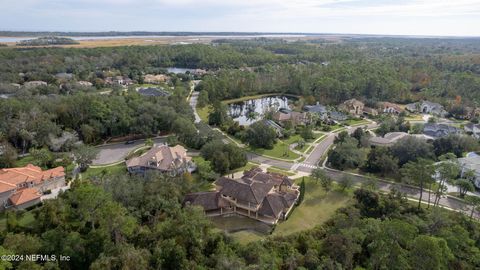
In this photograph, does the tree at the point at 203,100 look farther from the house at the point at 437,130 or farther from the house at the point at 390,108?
the house at the point at 437,130

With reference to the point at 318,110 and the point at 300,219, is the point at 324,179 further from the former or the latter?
the point at 318,110

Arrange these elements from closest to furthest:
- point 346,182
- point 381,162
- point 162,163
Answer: point 346,182 < point 162,163 < point 381,162

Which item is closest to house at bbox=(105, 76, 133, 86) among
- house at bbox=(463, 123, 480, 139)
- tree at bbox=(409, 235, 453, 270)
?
house at bbox=(463, 123, 480, 139)

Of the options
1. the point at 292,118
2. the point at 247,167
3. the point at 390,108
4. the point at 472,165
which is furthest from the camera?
the point at 390,108

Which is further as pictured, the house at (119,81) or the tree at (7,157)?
the house at (119,81)

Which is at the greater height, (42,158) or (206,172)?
(42,158)

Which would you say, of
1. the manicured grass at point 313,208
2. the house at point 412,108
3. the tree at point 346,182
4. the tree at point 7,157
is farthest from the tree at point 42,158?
the house at point 412,108

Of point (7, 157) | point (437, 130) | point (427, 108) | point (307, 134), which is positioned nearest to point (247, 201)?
point (307, 134)
